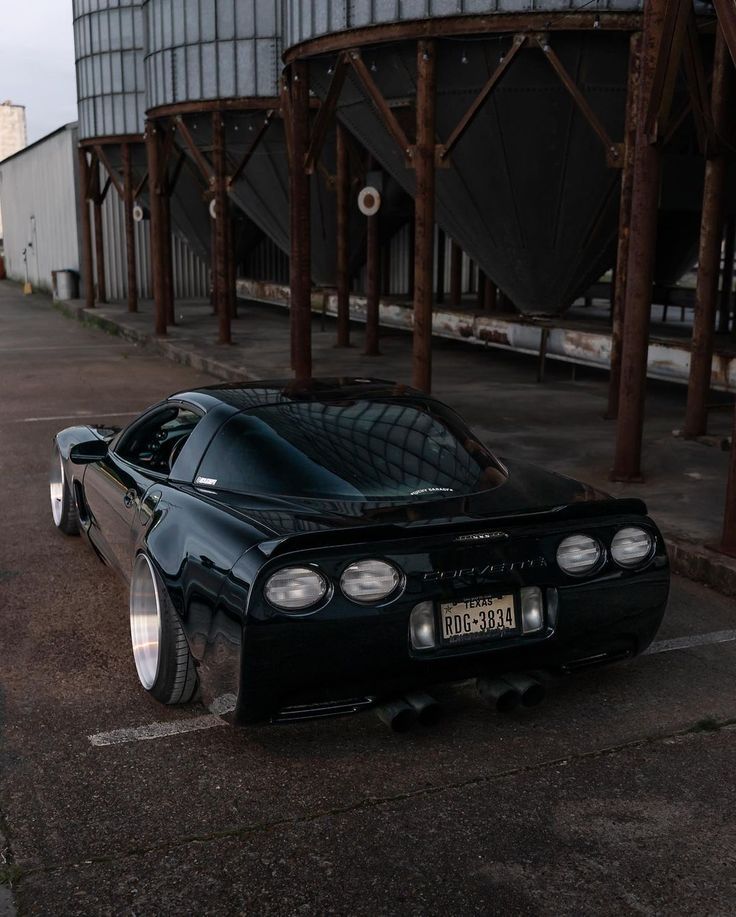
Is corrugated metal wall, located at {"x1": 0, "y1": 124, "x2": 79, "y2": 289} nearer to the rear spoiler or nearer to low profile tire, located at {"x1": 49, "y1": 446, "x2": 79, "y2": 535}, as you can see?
low profile tire, located at {"x1": 49, "y1": 446, "x2": 79, "y2": 535}

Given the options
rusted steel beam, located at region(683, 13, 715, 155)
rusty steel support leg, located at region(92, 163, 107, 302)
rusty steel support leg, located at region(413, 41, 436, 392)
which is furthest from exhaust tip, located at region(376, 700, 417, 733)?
rusty steel support leg, located at region(92, 163, 107, 302)

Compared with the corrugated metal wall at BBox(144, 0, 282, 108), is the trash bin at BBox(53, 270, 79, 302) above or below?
below

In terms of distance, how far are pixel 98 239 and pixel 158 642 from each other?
2374 centimetres

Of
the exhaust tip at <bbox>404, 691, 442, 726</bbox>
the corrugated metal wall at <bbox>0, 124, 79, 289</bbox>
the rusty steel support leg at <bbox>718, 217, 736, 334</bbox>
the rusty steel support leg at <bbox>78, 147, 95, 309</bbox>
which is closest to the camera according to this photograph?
the exhaust tip at <bbox>404, 691, 442, 726</bbox>

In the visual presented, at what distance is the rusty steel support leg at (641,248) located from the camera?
23.4ft

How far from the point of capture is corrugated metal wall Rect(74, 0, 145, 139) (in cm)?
2330

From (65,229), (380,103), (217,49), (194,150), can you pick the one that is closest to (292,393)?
(380,103)

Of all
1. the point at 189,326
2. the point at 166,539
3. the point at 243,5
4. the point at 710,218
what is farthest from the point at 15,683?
the point at 189,326

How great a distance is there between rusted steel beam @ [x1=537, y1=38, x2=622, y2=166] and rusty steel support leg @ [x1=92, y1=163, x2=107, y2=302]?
1800cm

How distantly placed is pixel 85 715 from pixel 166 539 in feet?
2.53

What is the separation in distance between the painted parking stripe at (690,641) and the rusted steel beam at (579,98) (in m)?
6.33

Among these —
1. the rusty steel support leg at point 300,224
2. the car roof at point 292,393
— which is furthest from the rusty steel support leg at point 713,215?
the car roof at point 292,393

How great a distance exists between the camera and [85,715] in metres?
4.11

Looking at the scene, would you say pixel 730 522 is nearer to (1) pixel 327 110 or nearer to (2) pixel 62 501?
(2) pixel 62 501
